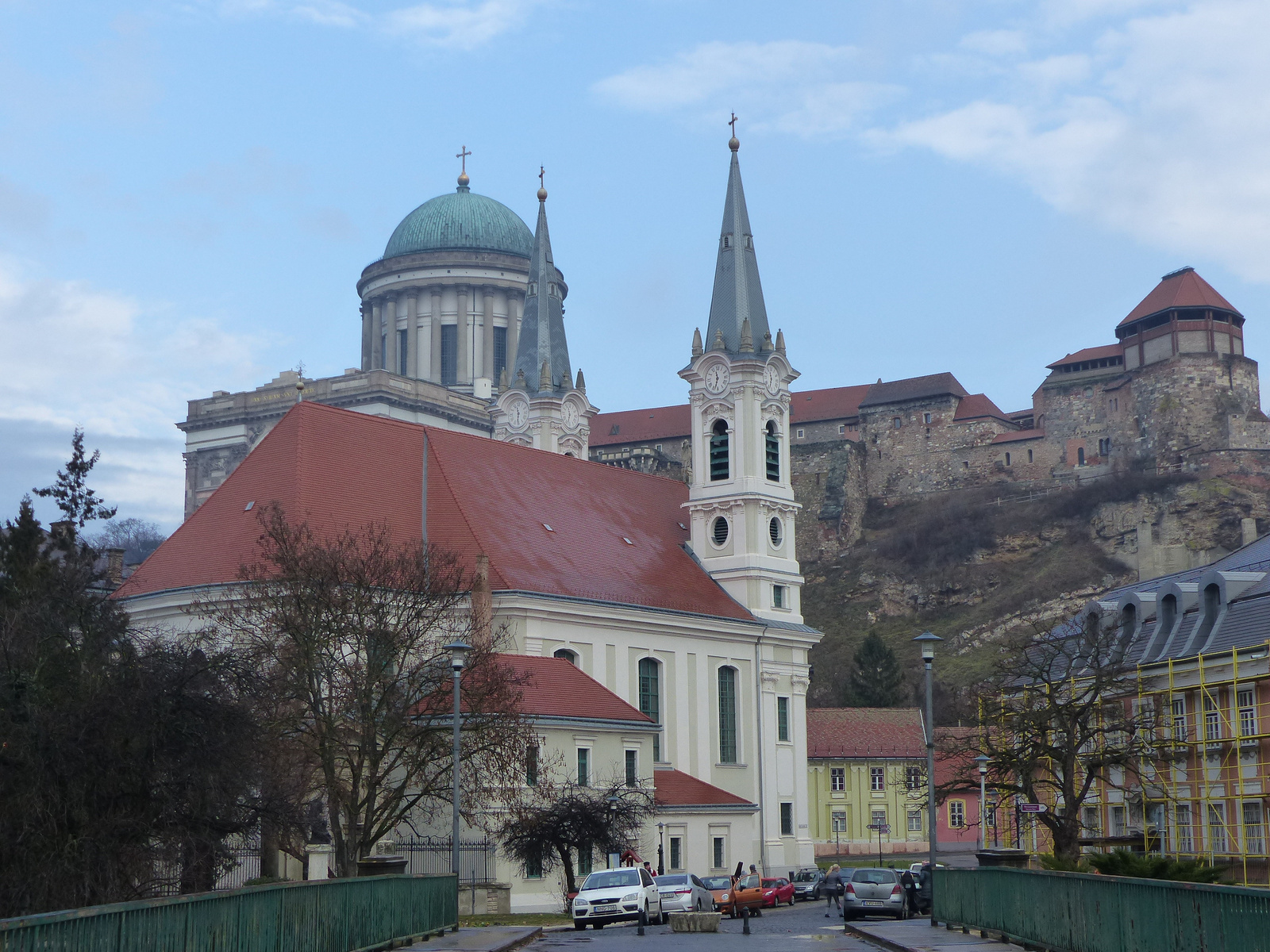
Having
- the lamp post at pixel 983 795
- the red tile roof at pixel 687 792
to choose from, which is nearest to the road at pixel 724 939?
the lamp post at pixel 983 795

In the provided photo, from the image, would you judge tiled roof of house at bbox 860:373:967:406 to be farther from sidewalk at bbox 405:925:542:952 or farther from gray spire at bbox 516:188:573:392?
sidewalk at bbox 405:925:542:952

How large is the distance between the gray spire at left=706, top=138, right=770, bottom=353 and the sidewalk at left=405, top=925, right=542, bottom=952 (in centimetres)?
3559

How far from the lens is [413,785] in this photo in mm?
38906

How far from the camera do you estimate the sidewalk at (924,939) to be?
24.1 m

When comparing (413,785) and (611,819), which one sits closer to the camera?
(413,785)

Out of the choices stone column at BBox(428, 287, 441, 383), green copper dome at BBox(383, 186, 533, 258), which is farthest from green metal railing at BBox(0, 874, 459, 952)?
green copper dome at BBox(383, 186, 533, 258)

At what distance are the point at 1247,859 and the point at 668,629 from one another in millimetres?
22205

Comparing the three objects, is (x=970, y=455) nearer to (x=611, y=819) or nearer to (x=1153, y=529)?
(x=1153, y=529)

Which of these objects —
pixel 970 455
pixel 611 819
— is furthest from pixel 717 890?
pixel 970 455

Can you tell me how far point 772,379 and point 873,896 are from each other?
2966cm

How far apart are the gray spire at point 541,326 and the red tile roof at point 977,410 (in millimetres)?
62983

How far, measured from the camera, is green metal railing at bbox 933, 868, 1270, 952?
14789mm

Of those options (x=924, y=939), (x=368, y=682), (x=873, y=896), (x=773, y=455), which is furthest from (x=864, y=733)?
(x=924, y=939)

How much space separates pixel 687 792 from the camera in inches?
2087
